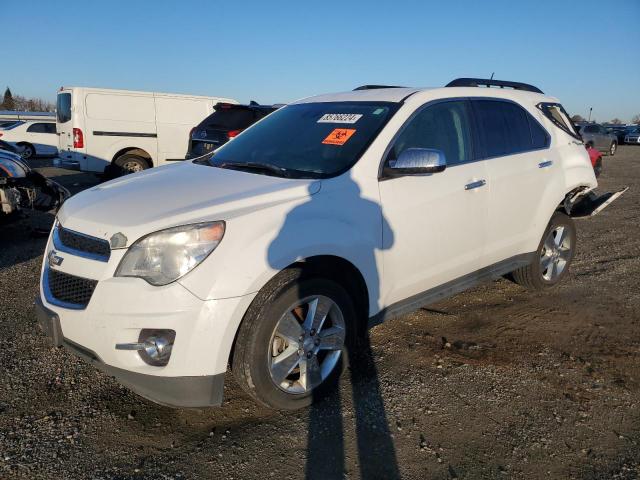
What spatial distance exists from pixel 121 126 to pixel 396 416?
33.9 ft

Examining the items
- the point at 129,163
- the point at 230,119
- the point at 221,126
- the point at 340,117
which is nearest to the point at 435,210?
the point at 340,117

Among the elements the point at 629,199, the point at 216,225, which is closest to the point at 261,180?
the point at 216,225

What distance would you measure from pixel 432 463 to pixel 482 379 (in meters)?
0.99

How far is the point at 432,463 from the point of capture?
2506 millimetres

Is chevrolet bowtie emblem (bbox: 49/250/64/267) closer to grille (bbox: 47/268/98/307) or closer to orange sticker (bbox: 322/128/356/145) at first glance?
grille (bbox: 47/268/98/307)

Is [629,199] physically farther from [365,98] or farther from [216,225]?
[216,225]

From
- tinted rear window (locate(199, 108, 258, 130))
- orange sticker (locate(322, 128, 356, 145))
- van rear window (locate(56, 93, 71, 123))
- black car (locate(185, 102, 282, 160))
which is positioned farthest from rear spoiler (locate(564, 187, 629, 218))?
van rear window (locate(56, 93, 71, 123))

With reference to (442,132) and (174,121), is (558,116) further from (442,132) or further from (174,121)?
(174,121)

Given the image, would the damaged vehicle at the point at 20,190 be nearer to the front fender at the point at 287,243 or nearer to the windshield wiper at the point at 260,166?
the windshield wiper at the point at 260,166

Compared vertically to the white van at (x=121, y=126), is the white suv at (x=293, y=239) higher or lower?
lower

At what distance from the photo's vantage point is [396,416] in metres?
2.89

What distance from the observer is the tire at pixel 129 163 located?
1142 centimetres

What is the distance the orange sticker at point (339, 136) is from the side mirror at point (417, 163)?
38 centimetres

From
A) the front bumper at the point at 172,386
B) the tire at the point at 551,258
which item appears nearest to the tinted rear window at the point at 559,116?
the tire at the point at 551,258
